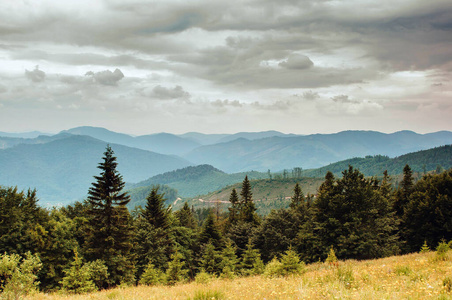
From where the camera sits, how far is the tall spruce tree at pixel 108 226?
30594 mm

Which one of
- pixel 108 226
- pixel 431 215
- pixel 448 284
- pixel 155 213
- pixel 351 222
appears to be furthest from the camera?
pixel 155 213

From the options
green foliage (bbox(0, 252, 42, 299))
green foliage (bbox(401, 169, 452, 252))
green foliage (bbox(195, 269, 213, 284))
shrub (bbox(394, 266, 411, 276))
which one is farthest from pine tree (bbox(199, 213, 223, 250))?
shrub (bbox(394, 266, 411, 276))

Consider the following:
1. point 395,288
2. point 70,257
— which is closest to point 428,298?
point 395,288

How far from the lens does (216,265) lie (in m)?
37.9

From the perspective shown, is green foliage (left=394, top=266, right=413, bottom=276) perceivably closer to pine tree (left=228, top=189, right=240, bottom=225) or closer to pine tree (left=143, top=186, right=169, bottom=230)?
pine tree (left=143, top=186, right=169, bottom=230)

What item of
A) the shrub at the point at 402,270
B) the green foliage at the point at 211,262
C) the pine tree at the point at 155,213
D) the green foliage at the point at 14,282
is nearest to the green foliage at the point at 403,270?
the shrub at the point at 402,270

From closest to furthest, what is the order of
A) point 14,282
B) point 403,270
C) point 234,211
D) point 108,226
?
point 14,282
point 403,270
point 108,226
point 234,211

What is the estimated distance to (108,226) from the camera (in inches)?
1224

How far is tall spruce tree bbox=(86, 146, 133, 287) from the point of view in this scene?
30.6m

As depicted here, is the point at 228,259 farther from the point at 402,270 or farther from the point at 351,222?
the point at 402,270

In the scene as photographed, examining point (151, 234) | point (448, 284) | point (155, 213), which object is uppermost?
point (448, 284)

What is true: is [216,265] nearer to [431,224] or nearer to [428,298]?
[431,224]

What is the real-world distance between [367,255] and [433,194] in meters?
13.1

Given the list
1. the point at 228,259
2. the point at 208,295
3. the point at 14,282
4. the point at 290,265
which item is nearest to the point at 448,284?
the point at 208,295
